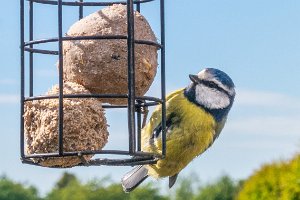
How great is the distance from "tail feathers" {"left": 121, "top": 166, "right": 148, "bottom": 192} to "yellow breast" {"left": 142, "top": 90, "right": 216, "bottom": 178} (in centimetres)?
8

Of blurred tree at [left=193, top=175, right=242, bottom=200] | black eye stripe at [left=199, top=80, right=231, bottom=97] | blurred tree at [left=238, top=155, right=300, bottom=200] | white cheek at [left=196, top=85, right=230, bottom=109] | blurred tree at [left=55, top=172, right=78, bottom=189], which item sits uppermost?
black eye stripe at [left=199, top=80, right=231, bottom=97]

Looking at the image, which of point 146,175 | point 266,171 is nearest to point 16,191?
point 266,171

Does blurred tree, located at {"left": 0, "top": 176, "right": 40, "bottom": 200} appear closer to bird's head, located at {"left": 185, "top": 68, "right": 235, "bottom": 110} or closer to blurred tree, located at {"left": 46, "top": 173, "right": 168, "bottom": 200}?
blurred tree, located at {"left": 46, "top": 173, "right": 168, "bottom": 200}

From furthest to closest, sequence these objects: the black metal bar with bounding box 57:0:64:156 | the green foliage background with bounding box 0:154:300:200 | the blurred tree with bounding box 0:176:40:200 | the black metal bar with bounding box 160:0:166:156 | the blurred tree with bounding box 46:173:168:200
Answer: the blurred tree with bounding box 0:176:40:200
the blurred tree with bounding box 46:173:168:200
the green foliage background with bounding box 0:154:300:200
the black metal bar with bounding box 160:0:166:156
the black metal bar with bounding box 57:0:64:156

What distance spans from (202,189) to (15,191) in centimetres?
406

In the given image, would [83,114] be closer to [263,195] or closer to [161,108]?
[161,108]

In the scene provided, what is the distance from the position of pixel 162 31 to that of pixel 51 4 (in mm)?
602

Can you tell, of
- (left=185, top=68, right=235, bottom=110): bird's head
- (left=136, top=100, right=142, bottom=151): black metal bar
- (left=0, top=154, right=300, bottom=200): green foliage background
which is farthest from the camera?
(left=0, top=154, right=300, bottom=200): green foliage background

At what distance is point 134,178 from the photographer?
15.0 feet

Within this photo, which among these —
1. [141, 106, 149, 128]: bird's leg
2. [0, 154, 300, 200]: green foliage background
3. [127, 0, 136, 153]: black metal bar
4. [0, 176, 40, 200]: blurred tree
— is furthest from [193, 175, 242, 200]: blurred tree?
[127, 0, 136, 153]: black metal bar

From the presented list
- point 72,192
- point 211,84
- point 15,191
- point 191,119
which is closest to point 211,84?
point 211,84

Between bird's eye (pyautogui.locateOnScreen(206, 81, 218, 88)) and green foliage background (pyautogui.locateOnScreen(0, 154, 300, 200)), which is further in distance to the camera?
green foliage background (pyautogui.locateOnScreen(0, 154, 300, 200))

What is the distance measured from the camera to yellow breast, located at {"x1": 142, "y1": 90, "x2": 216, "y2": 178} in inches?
175

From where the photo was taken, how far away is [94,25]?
12.8ft
